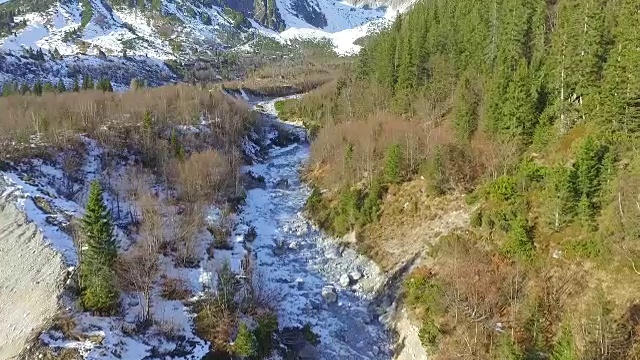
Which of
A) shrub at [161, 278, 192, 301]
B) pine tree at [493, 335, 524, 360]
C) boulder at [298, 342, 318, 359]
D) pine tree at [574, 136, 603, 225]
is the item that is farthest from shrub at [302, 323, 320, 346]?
pine tree at [574, 136, 603, 225]

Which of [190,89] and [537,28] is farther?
[190,89]

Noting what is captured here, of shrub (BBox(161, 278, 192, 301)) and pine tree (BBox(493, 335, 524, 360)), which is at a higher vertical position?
pine tree (BBox(493, 335, 524, 360))

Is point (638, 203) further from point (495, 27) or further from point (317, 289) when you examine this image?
point (495, 27)

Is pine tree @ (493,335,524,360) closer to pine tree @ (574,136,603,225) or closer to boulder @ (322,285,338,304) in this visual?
pine tree @ (574,136,603,225)

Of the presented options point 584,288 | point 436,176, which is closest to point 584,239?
point 584,288

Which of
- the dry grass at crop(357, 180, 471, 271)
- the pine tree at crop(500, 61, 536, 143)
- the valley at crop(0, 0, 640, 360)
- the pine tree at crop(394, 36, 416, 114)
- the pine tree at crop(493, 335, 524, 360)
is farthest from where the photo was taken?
the pine tree at crop(394, 36, 416, 114)

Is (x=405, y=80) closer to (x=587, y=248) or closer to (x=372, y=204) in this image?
(x=372, y=204)

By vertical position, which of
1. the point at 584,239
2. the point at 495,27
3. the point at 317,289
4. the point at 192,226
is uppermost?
the point at 495,27
